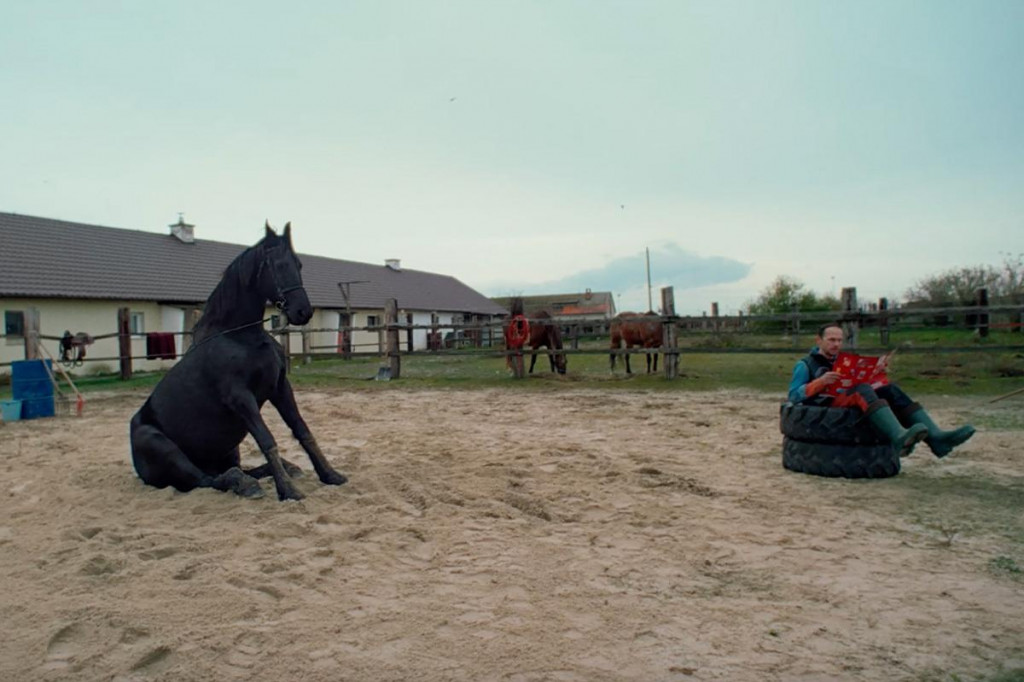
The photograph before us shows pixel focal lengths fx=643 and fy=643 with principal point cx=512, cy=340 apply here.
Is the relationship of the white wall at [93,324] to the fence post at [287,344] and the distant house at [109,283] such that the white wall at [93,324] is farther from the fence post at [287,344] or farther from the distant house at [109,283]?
the fence post at [287,344]

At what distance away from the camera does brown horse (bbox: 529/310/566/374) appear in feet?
45.8

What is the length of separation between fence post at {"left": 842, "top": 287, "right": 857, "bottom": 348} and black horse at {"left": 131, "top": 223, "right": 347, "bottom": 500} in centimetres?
923

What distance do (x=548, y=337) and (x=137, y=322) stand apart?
1434 centimetres

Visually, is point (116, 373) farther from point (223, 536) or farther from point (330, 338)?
point (223, 536)

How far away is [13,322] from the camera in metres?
17.6

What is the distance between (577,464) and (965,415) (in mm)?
5147

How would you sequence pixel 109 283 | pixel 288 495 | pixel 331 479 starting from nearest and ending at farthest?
1. pixel 288 495
2. pixel 331 479
3. pixel 109 283

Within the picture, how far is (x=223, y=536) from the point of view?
11.7 feet

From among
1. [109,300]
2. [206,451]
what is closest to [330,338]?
[109,300]

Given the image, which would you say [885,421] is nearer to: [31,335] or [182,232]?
[31,335]

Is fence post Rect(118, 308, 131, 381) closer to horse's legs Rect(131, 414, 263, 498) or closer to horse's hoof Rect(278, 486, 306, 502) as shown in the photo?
horse's legs Rect(131, 414, 263, 498)

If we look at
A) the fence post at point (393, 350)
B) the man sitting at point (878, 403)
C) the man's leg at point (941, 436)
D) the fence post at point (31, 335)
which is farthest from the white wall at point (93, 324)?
the man's leg at point (941, 436)

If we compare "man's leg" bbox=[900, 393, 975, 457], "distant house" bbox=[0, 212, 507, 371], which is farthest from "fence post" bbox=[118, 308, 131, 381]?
"man's leg" bbox=[900, 393, 975, 457]

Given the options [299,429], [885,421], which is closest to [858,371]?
[885,421]
